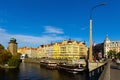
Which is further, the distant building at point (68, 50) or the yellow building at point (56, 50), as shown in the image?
the yellow building at point (56, 50)

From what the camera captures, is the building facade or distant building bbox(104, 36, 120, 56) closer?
the building facade

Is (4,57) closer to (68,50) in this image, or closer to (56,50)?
(68,50)

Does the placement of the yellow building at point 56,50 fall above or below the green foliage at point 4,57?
above

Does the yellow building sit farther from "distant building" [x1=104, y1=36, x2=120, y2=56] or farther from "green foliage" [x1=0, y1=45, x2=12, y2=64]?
"green foliage" [x1=0, y1=45, x2=12, y2=64]

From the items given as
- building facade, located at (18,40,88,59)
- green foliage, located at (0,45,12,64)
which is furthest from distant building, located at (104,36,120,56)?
green foliage, located at (0,45,12,64)

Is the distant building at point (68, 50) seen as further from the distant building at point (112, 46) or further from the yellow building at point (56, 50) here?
the distant building at point (112, 46)

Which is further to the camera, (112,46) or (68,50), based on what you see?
(112,46)

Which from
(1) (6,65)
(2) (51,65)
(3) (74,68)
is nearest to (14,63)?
(1) (6,65)

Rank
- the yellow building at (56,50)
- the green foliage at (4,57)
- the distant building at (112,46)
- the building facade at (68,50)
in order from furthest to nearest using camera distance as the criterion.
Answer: the distant building at (112,46), the yellow building at (56,50), the building facade at (68,50), the green foliage at (4,57)

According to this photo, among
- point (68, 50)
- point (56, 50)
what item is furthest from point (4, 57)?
point (56, 50)

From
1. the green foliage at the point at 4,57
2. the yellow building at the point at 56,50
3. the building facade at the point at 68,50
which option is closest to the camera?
the green foliage at the point at 4,57

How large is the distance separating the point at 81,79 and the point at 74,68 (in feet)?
68.1

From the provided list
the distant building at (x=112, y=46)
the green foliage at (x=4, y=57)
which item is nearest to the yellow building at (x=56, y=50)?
the distant building at (x=112, y=46)

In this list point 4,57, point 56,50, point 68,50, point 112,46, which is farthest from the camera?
point 112,46
